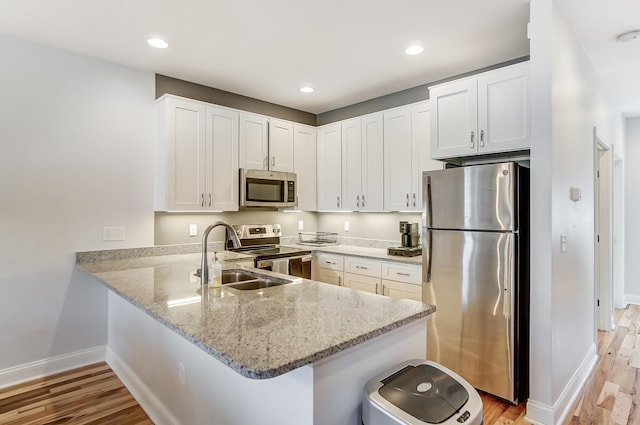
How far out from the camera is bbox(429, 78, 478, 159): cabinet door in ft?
9.14

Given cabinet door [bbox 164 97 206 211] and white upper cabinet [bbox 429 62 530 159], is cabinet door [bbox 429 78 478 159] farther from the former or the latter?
cabinet door [bbox 164 97 206 211]

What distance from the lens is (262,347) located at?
3.78ft

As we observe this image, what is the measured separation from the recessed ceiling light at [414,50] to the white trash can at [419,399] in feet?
7.97

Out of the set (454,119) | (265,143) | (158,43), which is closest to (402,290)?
(454,119)

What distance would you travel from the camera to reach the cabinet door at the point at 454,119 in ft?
9.14

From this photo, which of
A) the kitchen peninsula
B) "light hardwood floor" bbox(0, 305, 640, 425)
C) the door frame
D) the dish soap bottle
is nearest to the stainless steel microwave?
the kitchen peninsula

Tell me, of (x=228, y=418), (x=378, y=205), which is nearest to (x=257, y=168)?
(x=378, y=205)

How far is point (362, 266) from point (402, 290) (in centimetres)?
50

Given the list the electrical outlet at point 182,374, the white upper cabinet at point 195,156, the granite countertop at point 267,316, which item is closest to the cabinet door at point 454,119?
the granite countertop at point 267,316

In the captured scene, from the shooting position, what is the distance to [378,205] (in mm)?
3854

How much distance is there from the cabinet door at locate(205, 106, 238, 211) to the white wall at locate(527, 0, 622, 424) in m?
2.71

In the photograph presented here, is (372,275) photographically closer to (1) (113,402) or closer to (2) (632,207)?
(1) (113,402)

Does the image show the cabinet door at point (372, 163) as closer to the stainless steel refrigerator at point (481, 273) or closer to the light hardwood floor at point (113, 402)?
the stainless steel refrigerator at point (481, 273)

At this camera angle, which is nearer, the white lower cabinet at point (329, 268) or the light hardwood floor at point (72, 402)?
the light hardwood floor at point (72, 402)
